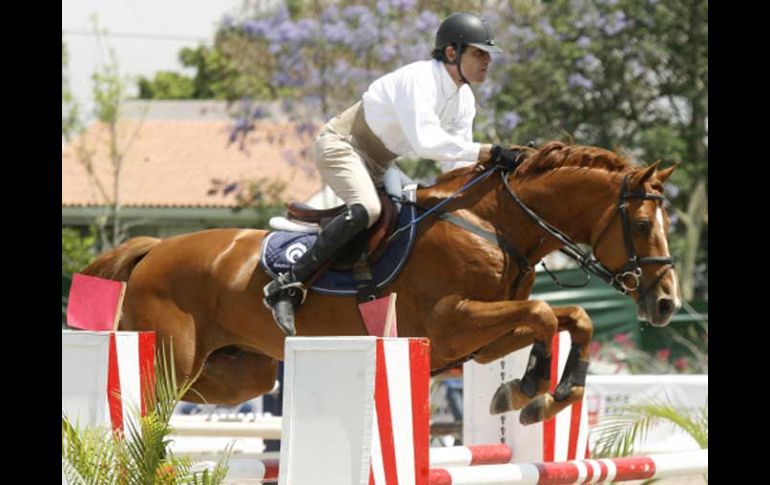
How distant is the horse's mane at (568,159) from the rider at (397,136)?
0.31 feet

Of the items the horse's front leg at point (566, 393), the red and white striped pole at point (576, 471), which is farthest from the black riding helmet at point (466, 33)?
the red and white striped pole at point (576, 471)

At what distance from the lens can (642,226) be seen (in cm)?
546

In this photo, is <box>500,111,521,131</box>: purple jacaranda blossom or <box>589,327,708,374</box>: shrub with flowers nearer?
<box>589,327,708,374</box>: shrub with flowers

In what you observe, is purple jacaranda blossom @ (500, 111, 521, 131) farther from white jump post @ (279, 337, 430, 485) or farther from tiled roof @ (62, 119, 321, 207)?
white jump post @ (279, 337, 430, 485)

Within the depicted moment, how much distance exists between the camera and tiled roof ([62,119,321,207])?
2923 cm

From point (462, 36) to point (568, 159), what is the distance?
724mm

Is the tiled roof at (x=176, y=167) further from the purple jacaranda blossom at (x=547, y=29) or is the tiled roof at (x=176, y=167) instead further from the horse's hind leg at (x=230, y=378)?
the horse's hind leg at (x=230, y=378)

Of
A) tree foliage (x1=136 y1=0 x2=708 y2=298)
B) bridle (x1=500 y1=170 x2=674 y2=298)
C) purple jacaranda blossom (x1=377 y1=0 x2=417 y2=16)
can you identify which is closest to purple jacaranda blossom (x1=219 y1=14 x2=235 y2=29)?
tree foliage (x1=136 y1=0 x2=708 y2=298)

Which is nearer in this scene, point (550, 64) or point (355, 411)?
point (355, 411)

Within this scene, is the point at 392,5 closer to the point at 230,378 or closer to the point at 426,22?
the point at 426,22

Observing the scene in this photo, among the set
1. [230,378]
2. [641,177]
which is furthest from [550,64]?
[641,177]

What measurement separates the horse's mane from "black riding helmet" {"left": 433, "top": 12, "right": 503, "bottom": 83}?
0.48 metres
